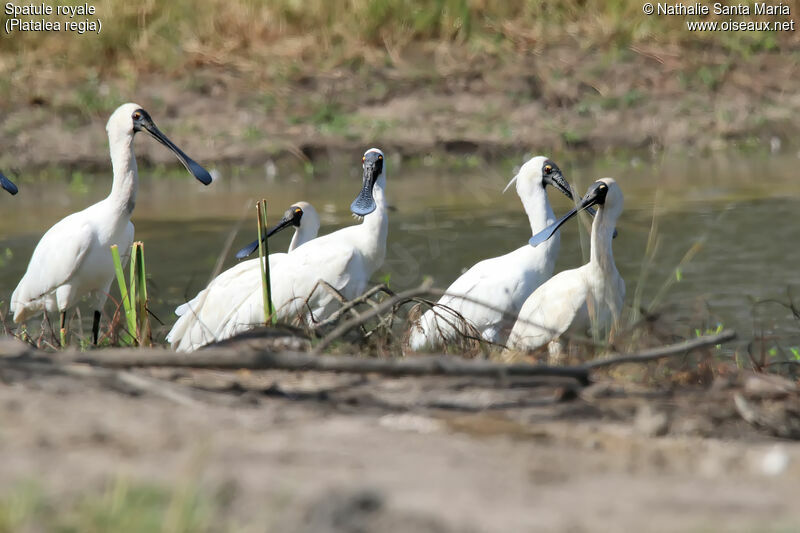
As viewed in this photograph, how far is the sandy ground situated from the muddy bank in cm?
1076

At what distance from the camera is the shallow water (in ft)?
29.9

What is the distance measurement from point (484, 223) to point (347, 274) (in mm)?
4722

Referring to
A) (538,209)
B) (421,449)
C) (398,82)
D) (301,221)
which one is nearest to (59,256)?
(301,221)

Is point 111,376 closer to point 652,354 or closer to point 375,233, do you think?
point 652,354

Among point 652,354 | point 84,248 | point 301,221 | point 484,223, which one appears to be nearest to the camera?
point 652,354

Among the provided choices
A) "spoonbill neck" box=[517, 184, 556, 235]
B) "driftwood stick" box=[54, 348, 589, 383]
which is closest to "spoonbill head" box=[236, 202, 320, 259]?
"spoonbill neck" box=[517, 184, 556, 235]

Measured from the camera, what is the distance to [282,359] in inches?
141

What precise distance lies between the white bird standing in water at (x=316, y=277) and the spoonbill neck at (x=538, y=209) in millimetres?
899

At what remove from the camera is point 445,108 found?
1509 cm

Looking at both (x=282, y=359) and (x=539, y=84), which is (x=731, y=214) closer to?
(x=539, y=84)

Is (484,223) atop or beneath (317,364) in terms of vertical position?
atop

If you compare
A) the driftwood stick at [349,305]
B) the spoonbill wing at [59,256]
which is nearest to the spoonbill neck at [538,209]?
the spoonbill wing at [59,256]

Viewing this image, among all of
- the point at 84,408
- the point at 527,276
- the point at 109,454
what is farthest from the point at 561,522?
the point at 527,276

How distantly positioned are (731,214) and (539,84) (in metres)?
4.65
